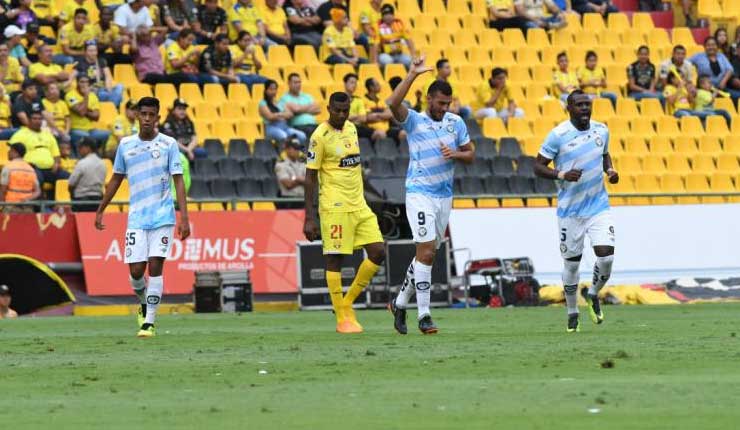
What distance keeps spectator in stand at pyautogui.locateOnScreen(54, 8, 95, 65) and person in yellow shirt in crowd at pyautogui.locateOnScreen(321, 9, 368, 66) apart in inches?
186

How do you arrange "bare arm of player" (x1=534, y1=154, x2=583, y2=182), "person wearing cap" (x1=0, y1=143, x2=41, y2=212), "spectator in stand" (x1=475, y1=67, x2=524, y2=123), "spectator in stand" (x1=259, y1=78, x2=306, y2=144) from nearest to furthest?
"bare arm of player" (x1=534, y1=154, x2=583, y2=182) < "person wearing cap" (x1=0, y1=143, x2=41, y2=212) < "spectator in stand" (x1=259, y1=78, x2=306, y2=144) < "spectator in stand" (x1=475, y1=67, x2=524, y2=123)

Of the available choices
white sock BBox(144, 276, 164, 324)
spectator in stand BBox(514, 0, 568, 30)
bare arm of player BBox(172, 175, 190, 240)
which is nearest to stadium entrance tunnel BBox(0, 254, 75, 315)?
white sock BBox(144, 276, 164, 324)

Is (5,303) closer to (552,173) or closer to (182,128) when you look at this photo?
(182,128)

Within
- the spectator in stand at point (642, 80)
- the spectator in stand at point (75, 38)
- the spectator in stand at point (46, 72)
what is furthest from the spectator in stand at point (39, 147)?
the spectator in stand at point (642, 80)

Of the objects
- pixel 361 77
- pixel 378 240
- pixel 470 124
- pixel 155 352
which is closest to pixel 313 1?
pixel 361 77

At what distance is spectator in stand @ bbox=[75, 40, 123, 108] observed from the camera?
2706cm

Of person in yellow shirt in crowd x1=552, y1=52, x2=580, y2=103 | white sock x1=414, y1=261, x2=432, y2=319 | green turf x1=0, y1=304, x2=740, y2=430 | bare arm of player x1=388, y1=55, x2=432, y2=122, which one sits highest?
person in yellow shirt in crowd x1=552, y1=52, x2=580, y2=103

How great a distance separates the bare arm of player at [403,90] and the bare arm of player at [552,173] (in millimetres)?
1373

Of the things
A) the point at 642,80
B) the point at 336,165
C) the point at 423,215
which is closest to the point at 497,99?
the point at 642,80

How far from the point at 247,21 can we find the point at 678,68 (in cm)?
886

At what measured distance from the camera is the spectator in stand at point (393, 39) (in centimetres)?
3114

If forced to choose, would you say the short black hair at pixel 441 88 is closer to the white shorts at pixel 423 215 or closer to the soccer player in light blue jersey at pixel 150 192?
the white shorts at pixel 423 215

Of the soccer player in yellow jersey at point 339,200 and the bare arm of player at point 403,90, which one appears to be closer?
the bare arm of player at point 403,90

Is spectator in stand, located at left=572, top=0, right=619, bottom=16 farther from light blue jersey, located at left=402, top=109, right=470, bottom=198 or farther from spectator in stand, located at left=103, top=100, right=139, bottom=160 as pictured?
light blue jersey, located at left=402, top=109, right=470, bottom=198
